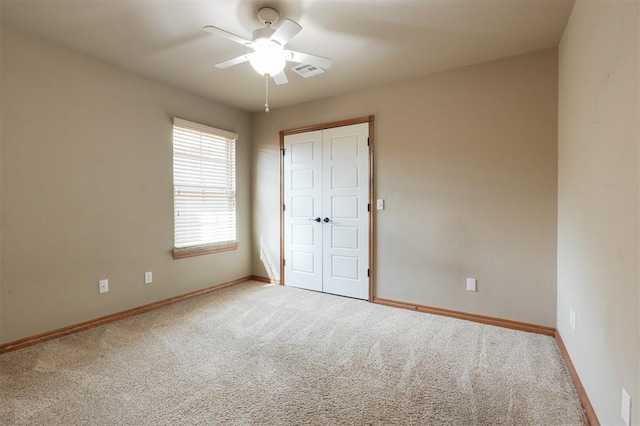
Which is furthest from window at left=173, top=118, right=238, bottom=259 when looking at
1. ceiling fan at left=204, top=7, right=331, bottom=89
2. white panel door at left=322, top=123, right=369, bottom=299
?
ceiling fan at left=204, top=7, right=331, bottom=89

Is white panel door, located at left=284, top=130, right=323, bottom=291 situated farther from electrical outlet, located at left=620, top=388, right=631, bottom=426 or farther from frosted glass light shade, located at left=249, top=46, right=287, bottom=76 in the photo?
electrical outlet, located at left=620, top=388, right=631, bottom=426

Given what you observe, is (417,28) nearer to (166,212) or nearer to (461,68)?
(461,68)

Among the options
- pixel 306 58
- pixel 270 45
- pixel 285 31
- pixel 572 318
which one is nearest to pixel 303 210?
pixel 306 58

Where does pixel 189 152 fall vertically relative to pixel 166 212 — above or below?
above

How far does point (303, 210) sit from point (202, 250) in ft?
4.56

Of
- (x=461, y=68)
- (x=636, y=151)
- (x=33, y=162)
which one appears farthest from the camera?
(x=461, y=68)

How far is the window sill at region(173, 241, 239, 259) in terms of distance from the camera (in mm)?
3618

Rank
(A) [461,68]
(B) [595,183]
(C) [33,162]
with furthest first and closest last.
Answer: (A) [461,68], (C) [33,162], (B) [595,183]

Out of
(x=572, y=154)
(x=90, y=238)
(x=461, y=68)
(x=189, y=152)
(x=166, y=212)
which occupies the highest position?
(x=461, y=68)

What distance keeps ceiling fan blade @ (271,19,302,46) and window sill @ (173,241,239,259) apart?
2.62 m

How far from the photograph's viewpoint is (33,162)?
2.49m

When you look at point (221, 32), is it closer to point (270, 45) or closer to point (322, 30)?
point (270, 45)

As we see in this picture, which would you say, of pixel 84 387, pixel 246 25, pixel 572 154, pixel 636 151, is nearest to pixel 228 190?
pixel 246 25

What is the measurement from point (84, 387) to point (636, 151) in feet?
10.1
